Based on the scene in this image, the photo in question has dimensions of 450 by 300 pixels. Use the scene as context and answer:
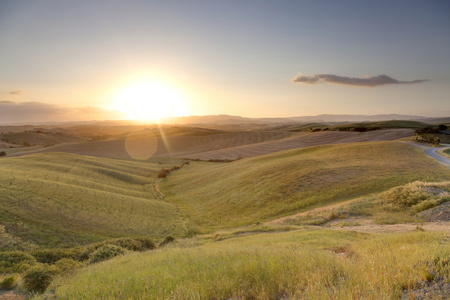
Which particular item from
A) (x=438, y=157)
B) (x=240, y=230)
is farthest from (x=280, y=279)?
(x=438, y=157)

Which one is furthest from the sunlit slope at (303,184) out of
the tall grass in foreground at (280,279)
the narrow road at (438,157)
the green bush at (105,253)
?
the tall grass in foreground at (280,279)

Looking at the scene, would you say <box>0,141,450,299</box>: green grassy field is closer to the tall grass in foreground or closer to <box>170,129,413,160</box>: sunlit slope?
the tall grass in foreground

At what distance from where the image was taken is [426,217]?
14.6 m

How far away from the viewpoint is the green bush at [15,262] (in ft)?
35.7

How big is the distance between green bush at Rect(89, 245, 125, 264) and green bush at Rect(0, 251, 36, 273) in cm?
272

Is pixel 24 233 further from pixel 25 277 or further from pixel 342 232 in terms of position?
pixel 342 232

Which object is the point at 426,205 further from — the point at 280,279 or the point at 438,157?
the point at 438,157

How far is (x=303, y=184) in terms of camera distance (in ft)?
92.8

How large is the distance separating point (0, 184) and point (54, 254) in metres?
19.6

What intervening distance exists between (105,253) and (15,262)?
14.0ft

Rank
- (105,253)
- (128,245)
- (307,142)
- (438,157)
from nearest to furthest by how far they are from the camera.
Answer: (105,253) → (128,245) → (438,157) → (307,142)

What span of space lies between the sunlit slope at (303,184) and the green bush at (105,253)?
41.5 feet

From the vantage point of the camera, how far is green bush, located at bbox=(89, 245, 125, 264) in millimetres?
12172

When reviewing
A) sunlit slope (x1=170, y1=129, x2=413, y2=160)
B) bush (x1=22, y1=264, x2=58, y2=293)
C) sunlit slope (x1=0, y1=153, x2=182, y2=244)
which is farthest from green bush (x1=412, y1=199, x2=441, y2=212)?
sunlit slope (x1=170, y1=129, x2=413, y2=160)
